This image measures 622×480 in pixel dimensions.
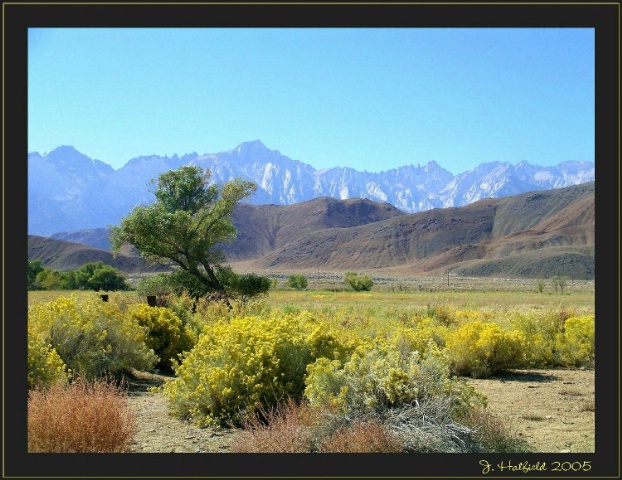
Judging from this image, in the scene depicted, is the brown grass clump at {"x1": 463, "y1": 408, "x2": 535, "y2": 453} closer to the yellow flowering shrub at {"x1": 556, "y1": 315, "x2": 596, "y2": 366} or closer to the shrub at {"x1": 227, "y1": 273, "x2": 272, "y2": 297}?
the yellow flowering shrub at {"x1": 556, "y1": 315, "x2": 596, "y2": 366}

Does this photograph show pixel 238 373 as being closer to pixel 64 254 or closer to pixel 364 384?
pixel 364 384

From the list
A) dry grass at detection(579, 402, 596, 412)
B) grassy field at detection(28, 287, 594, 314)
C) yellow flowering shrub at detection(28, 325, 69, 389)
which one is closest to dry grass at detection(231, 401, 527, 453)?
dry grass at detection(579, 402, 596, 412)

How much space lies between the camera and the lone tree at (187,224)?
25.4 m

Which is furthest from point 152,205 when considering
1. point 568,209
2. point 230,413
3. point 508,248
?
point 568,209

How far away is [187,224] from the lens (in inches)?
1029

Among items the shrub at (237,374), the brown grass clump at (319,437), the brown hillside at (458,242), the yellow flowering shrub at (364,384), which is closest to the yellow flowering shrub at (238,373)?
the shrub at (237,374)

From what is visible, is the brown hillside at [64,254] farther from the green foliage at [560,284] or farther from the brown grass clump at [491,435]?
the brown grass clump at [491,435]

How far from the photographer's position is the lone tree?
83.4 feet

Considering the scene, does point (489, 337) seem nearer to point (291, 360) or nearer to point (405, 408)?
point (291, 360)

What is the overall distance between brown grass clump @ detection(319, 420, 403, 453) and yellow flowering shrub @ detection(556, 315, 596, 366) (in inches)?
340

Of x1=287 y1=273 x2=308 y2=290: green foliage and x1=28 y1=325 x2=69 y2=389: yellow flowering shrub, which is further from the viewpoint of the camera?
x1=287 y1=273 x2=308 y2=290: green foliage
